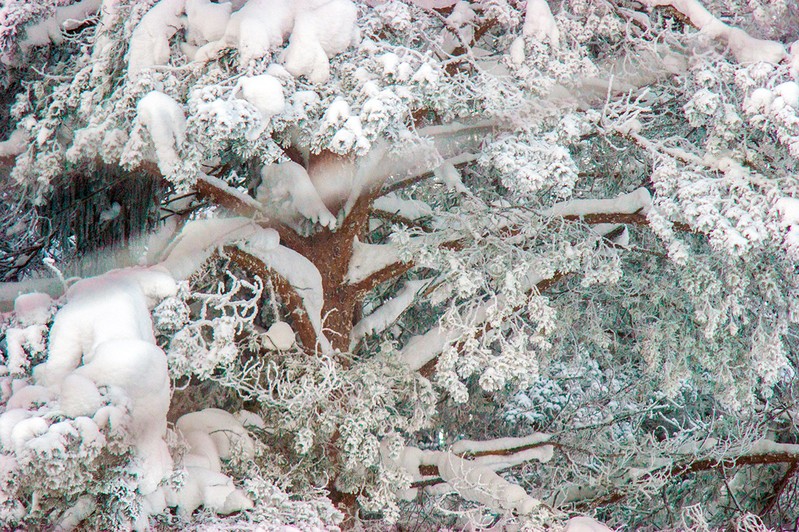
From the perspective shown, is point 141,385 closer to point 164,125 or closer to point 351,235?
point 164,125

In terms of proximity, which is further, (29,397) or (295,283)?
(295,283)

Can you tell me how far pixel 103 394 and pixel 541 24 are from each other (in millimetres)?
4196

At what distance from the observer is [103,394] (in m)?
4.37

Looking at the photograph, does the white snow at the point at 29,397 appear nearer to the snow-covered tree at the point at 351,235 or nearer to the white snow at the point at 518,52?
the snow-covered tree at the point at 351,235

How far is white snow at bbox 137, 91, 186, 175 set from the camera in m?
5.02

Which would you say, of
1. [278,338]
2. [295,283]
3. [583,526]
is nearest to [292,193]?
[295,283]

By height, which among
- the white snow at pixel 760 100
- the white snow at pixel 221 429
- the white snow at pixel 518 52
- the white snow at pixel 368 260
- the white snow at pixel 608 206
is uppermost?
the white snow at pixel 518 52

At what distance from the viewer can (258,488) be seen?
559 centimetres

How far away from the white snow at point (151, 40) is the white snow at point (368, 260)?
8.60 ft

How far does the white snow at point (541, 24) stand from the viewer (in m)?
5.95

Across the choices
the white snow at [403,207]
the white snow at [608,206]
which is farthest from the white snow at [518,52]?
the white snow at [403,207]

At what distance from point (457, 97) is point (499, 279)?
1775 millimetres

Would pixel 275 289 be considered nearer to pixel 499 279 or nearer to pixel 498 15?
pixel 499 279

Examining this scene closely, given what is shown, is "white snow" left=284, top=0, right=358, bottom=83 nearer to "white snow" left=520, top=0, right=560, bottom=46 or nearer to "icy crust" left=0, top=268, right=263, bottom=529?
"white snow" left=520, top=0, right=560, bottom=46
